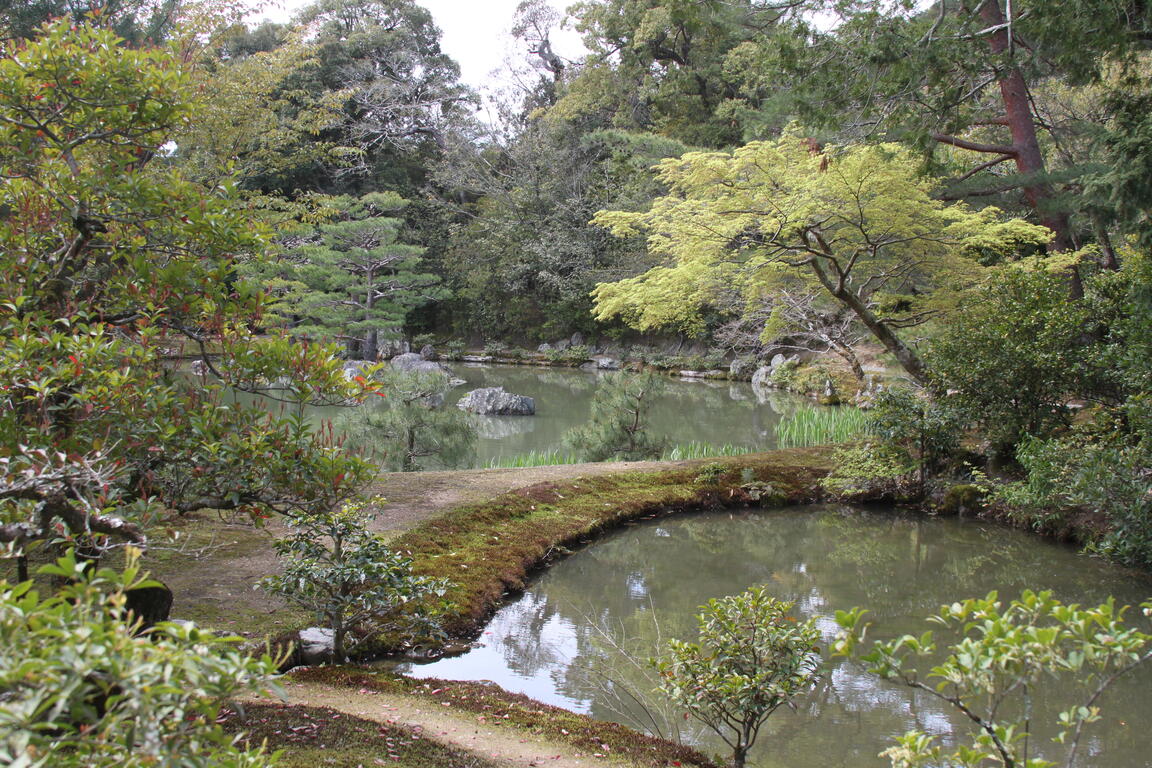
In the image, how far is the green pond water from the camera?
3184 mm

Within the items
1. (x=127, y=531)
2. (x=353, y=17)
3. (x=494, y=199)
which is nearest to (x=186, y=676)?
(x=127, y=531)

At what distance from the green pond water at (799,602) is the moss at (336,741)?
99cm

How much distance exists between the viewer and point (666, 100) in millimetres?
20047

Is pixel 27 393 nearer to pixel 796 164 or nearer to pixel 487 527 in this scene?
pixel 487 527

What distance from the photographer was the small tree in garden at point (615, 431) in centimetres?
857

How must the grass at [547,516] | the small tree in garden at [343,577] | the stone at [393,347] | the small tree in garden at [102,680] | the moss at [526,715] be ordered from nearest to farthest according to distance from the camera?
1. the small tree in garden at [102,680]
2. the moss at [526,715]
3. the small tree in garden at [343,577]
4. the grass at [547,516]
5. the stone at [393,347]

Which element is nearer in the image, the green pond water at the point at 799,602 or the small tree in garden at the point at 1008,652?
the small tree in garden at the point at 1008,652

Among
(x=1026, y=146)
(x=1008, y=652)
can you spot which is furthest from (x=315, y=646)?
(x=1026, y=146)

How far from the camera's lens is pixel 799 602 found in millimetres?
4766

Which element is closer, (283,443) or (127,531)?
(127,531)

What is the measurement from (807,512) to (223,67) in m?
8.04

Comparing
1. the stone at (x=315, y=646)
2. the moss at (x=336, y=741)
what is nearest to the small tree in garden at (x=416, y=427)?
the stone at (x=315, y=646)

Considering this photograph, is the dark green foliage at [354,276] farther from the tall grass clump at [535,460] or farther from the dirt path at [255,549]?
the dirt path at [255,549]

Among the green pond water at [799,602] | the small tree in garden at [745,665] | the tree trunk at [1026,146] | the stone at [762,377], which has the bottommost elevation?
the green pond water at [799,602]
